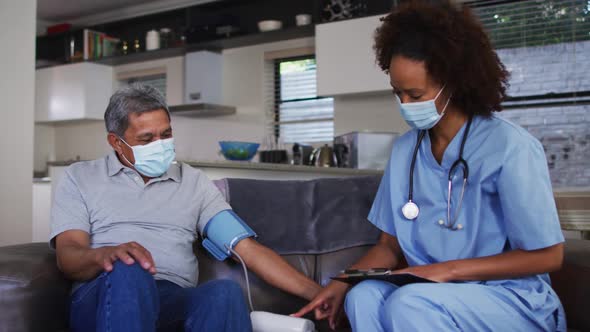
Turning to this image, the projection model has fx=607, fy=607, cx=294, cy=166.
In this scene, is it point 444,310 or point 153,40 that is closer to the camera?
point 444,310

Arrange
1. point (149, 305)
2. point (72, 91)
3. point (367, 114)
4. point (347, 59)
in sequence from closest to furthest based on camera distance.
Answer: point (149, 305), point (347, 59), point (367, 114), point (72, 91)

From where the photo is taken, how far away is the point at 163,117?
1.94 meters

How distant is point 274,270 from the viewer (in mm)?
1897

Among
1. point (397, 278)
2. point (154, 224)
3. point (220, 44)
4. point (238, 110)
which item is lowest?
point (397, 278)

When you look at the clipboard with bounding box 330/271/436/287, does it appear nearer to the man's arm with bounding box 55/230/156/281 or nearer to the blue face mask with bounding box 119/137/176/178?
the man's arm with bounding box 55/230/156/281

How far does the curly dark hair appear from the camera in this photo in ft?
5.16

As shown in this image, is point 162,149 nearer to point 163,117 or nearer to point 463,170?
point 163,117

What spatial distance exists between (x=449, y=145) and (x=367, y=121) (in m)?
3.33

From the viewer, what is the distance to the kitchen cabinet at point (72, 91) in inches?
248

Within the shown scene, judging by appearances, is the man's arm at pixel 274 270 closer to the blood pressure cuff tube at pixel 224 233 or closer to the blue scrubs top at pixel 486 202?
the blood pressure cuff tube at pixel 224 233

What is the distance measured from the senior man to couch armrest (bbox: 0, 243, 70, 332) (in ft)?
0.13

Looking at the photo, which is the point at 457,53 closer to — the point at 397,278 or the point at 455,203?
the point at 455,203

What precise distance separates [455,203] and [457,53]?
391mm

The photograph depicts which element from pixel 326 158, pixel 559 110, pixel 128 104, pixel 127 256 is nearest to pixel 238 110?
pixel 326 158
